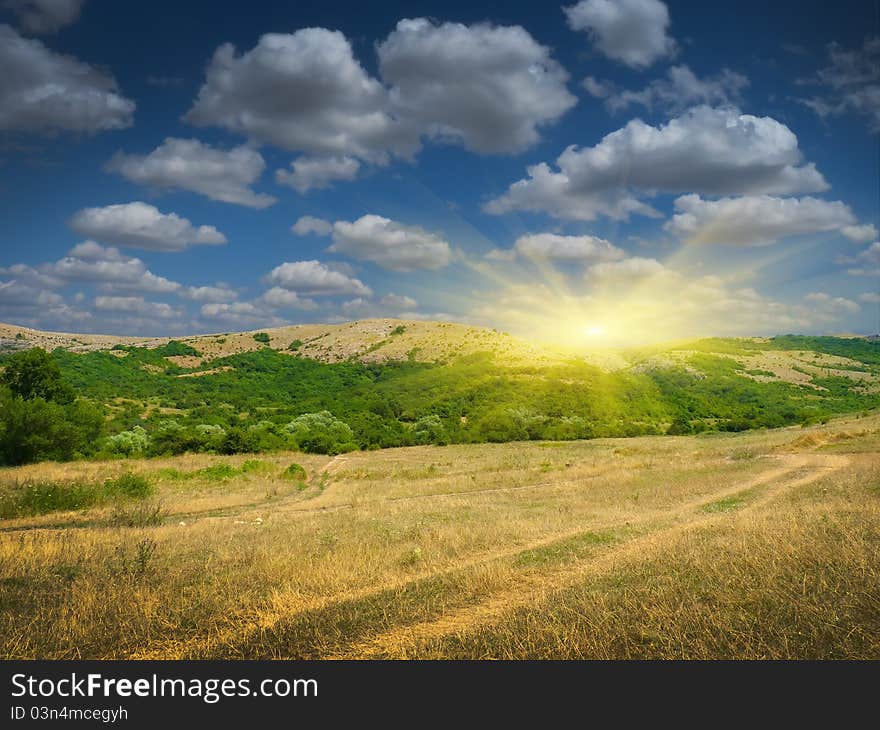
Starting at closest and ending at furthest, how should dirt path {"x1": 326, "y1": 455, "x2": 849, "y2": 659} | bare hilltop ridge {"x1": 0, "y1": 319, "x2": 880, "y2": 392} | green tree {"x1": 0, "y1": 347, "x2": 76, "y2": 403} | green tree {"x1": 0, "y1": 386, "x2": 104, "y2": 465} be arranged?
dirt path {"x1": 326, "y1": 455, "x2": 849, "y2": 659} → green tree {"x1": 0, "y1": 386, "x2": 104, "y2": 465} → green tree {"x1": 0, "y1": 347, "x2": 76, "y2": 403} → bare hilltop ridge {"x1": 0, "y1": 319, "x2": 880, "y2": 392}

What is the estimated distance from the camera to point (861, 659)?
522 centimetres

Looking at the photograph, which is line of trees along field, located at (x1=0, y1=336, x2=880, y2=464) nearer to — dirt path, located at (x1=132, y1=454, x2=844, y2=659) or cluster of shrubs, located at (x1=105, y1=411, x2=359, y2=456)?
cluster of shrubs, located at (x1=105, y1=411, x2=359, y2=456)

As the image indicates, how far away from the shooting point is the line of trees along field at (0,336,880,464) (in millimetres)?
49438

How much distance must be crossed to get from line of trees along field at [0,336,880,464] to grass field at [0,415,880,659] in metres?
34.1

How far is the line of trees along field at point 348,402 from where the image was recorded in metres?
49.4

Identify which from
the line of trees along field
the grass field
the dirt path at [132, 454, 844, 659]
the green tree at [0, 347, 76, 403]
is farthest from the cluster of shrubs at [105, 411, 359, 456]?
the dirt path at [132, 454, 844, 659]

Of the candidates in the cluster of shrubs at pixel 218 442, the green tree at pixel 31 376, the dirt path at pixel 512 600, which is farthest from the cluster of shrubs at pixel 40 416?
the dirt path at pixel 512 600

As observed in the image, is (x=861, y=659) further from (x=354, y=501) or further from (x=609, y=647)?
(x=354, y=501)

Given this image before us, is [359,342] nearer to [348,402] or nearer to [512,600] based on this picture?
[348,402]

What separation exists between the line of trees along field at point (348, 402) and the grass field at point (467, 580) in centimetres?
3406

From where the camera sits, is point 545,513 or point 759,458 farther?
point 759,458

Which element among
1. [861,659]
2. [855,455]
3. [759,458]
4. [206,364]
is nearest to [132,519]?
[861,659]

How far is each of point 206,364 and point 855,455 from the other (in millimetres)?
154134

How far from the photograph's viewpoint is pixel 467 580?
9086mm
